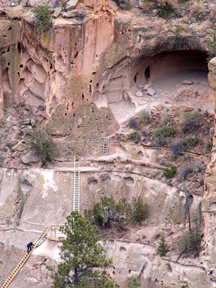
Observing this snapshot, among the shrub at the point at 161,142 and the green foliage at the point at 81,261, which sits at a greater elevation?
the shrub at the point at 161,142

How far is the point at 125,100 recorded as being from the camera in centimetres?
4903

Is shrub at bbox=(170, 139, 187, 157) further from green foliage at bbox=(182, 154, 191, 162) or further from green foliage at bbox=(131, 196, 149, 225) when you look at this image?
green foliage at bbox=(131, 196, 149, 225)

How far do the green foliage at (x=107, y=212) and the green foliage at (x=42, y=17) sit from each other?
12636mm

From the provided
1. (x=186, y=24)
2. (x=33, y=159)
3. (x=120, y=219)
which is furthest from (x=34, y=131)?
(x=186, y=24)

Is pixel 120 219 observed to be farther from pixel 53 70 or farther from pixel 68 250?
pixel 53 70

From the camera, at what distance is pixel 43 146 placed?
45438mm

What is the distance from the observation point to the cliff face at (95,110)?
41312mm

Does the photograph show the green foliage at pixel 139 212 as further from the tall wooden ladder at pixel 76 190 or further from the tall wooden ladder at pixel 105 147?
the tall wooden ladder at pixel 105 147

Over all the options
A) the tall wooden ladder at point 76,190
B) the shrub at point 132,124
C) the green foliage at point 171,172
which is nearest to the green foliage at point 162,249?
the green foliage at point 171,172

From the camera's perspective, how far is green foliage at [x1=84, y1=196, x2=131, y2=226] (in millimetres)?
41719

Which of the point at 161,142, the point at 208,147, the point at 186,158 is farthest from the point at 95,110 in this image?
the point at 208,147

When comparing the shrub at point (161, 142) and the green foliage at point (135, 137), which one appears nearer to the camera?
the shrub at point (161, 142)

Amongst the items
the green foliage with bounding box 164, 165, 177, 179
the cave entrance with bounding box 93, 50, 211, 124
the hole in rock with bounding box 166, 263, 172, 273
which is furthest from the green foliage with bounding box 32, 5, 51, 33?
the hole in rock with bounding box 166, 263, 172, 273

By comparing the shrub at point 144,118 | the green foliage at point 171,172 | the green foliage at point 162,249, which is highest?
the shrub at point 144,118
